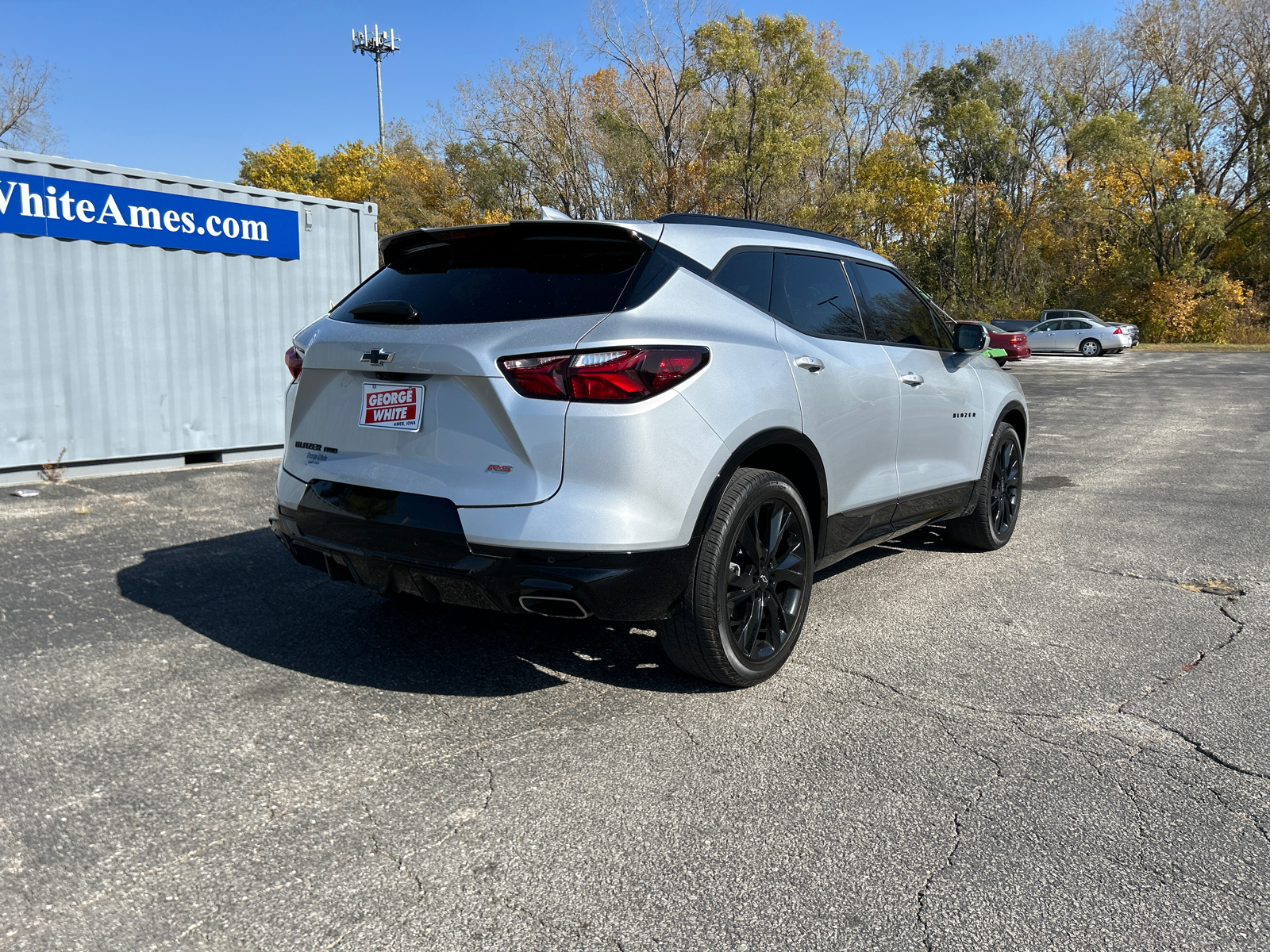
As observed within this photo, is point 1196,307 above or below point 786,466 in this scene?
above

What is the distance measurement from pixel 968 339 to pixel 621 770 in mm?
3557

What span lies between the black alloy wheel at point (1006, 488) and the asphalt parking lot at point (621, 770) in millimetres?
676

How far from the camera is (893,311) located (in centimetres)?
496

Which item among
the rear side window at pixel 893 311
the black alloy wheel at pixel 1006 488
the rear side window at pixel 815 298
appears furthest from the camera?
the black alloy wheel at pixel 1006 488

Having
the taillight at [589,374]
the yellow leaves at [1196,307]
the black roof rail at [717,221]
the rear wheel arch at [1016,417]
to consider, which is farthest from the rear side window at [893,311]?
the yellow leaves at [1196,307]

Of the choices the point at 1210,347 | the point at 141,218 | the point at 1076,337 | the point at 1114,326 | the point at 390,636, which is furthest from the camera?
the point at 1210,347

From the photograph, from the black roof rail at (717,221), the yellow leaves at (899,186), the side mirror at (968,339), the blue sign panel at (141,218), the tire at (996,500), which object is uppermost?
the yellow leaves at (899,186)

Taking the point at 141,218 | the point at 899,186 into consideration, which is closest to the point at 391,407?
the point at 141,218

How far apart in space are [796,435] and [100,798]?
106 inches

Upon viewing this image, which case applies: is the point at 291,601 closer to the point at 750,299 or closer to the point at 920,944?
the point at 750,299

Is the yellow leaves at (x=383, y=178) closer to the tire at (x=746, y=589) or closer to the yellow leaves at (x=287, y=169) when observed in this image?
the yellow leaves at (x=287, y=169)

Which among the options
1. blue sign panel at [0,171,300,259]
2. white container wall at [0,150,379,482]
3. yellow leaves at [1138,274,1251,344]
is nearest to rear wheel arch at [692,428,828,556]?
white container wall at [0,150,379,482]

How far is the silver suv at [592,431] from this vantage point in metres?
3.08

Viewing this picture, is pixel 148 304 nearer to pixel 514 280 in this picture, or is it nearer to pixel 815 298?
pixel 514 280
